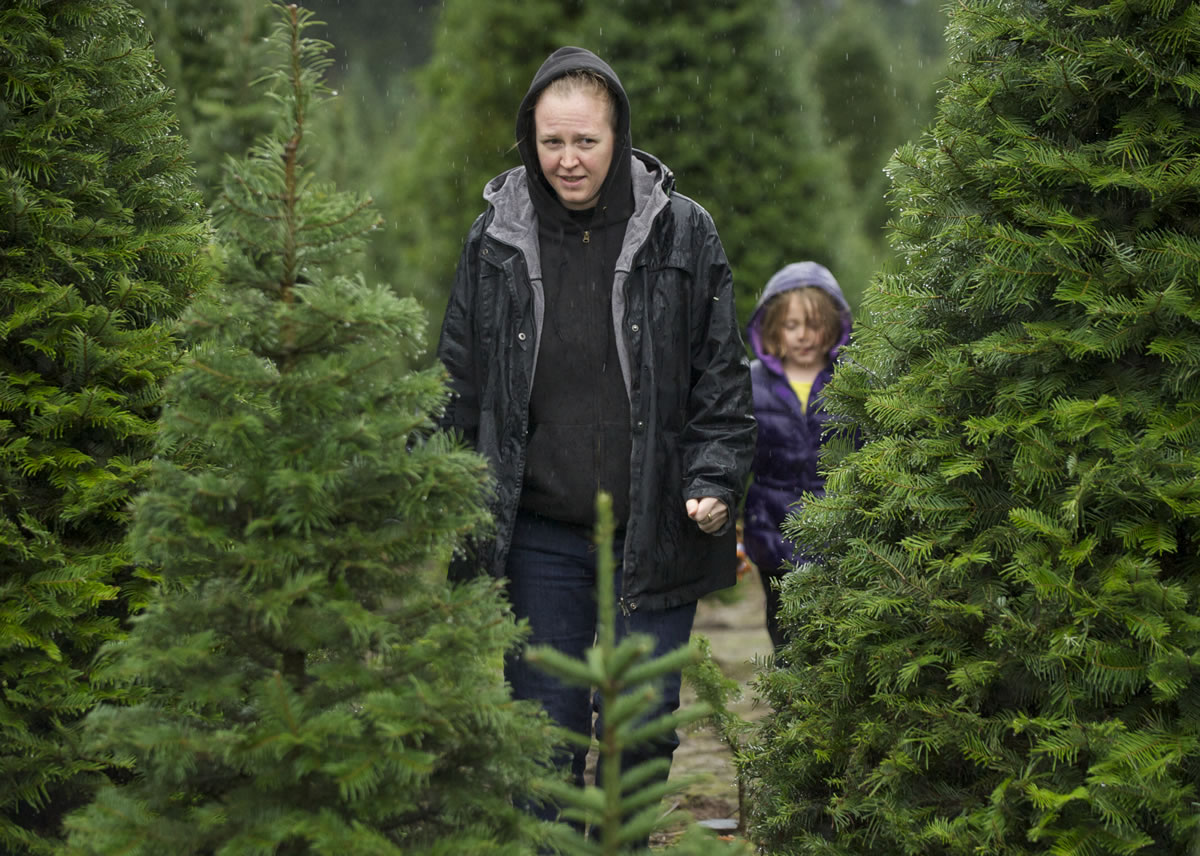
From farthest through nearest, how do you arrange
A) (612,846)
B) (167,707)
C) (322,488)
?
(167,707) < (322,488) < (612,846)

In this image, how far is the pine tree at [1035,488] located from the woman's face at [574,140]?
912 millimetres

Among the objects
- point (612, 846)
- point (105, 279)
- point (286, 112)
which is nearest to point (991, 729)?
point (612, 846)

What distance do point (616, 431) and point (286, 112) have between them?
1417 millimetres

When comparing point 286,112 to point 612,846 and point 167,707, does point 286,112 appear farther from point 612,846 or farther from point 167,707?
point 612,846

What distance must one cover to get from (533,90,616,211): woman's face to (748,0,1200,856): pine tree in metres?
0.91

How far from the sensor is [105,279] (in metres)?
3.63

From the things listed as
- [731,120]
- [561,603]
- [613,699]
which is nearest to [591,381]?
[561,603]

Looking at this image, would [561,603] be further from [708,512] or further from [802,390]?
[802,390]

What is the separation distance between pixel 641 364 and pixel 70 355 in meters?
1.61

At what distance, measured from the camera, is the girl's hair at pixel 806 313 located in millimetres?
5922

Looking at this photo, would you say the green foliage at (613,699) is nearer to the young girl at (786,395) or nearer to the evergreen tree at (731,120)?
the young girl at (786,395)

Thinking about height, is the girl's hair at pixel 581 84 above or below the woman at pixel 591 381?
above

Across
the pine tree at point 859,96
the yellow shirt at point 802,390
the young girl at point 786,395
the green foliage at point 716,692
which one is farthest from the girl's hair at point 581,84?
the pine tree at point 859,96

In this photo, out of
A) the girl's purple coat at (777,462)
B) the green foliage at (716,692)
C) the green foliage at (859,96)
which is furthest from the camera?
the green foliage at (859,96)
